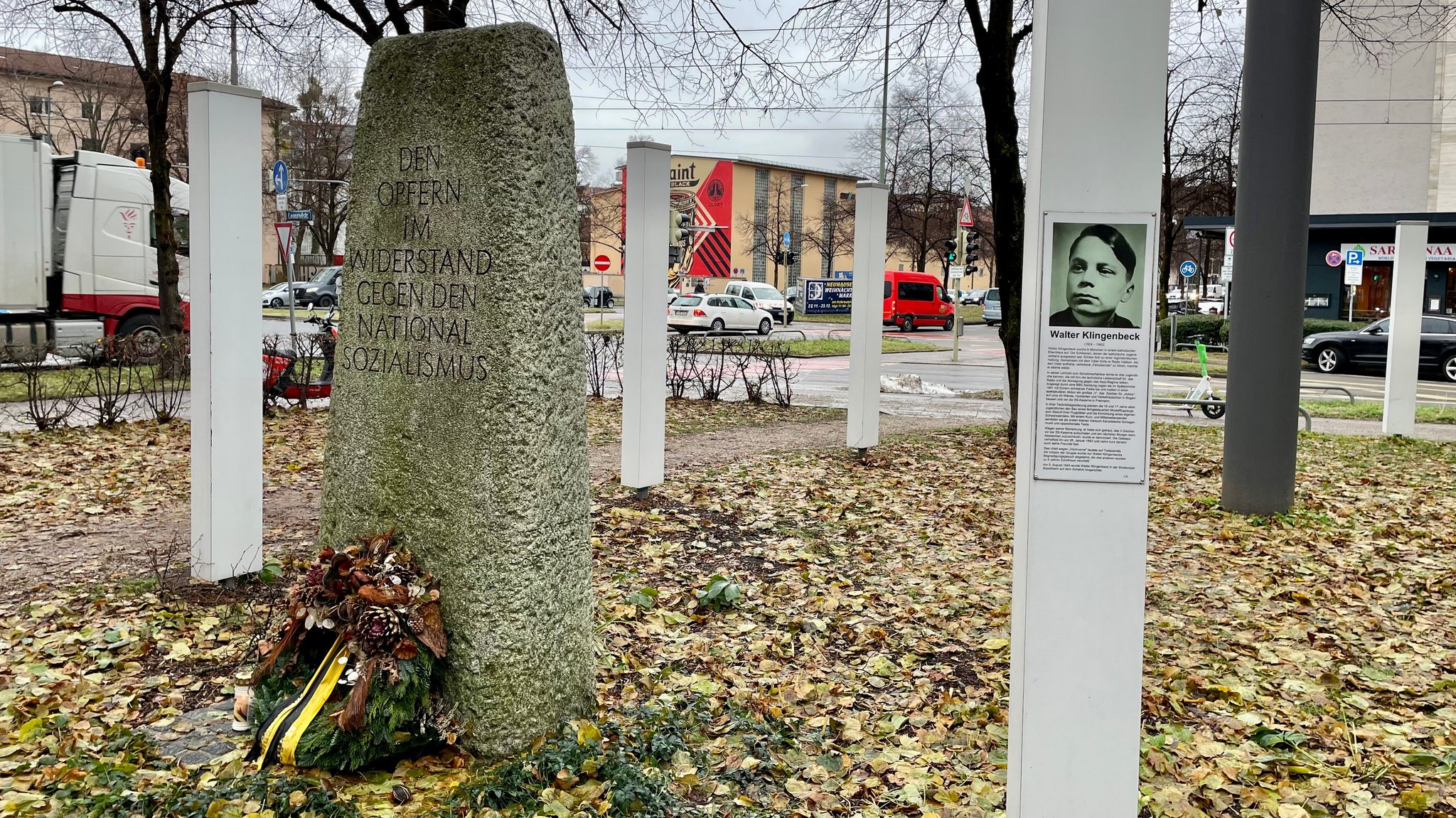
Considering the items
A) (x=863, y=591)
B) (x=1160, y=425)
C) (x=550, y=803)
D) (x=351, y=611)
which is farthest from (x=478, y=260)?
(x=1160, y=425)

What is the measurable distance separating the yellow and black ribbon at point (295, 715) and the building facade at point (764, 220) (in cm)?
5563

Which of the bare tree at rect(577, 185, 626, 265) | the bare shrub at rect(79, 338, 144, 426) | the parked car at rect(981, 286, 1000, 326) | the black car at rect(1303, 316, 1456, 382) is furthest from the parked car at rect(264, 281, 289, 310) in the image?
the black car at rect(1303, 316, 1456, 382)

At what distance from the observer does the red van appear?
46.7m

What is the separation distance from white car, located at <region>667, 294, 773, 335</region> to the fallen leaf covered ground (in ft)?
102

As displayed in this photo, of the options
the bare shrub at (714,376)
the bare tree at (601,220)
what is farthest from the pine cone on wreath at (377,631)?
the bare tree at (601,220)

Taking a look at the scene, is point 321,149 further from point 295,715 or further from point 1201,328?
point 295,715

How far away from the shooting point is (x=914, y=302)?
155ft

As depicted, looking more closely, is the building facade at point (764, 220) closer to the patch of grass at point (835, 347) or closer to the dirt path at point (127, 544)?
the patch of grass at point (835, 347)

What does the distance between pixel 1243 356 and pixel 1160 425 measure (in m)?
6.46

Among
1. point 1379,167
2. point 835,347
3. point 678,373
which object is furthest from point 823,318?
point 678,373

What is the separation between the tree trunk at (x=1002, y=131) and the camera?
35.7 feet

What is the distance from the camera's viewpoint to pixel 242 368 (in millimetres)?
5164

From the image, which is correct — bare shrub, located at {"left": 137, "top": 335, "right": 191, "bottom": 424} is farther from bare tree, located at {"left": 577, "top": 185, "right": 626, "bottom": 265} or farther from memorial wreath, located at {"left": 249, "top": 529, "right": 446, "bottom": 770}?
bare tree, located at {"left": 577, "top": 185, "right": 626, "bottom": 265}

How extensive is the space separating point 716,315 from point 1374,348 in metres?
21.0
